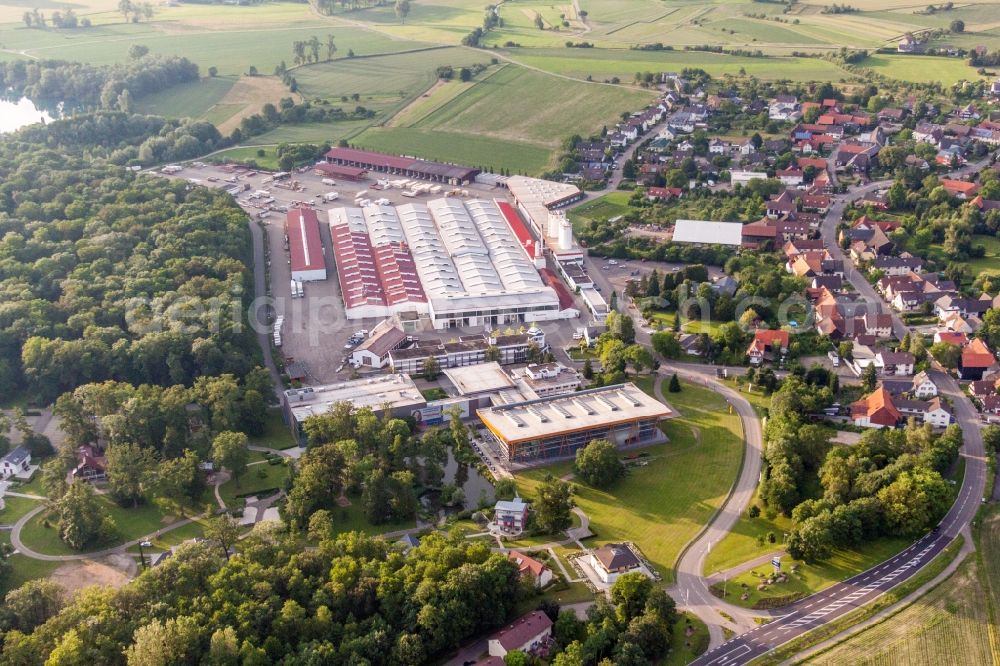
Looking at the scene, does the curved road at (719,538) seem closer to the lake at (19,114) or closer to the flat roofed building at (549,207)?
the flat roofed building at (549,207)

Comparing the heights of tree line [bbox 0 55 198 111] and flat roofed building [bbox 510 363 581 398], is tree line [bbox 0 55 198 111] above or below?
above

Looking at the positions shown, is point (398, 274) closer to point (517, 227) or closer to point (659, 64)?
point (517, 227)

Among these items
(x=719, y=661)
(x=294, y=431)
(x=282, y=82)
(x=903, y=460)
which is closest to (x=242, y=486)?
(x=294, y=431)

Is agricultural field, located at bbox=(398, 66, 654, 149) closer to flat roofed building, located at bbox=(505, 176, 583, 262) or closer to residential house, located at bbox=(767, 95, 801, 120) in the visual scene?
flat roofed building, located at bbox=(505, 176, 583, 262)

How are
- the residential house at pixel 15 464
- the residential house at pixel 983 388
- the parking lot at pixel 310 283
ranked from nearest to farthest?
the residential house at pixel 15 464
the residential house at pixel 983 388
the parking lot at pixel 310 283

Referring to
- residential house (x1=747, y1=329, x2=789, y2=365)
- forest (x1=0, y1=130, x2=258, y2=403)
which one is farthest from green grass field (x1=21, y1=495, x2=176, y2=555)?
residential house (x1=747, y1=329, x2=789, y2=365)

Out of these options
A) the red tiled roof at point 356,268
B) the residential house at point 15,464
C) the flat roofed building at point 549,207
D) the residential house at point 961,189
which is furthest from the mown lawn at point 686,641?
the residential house at point 961,189
